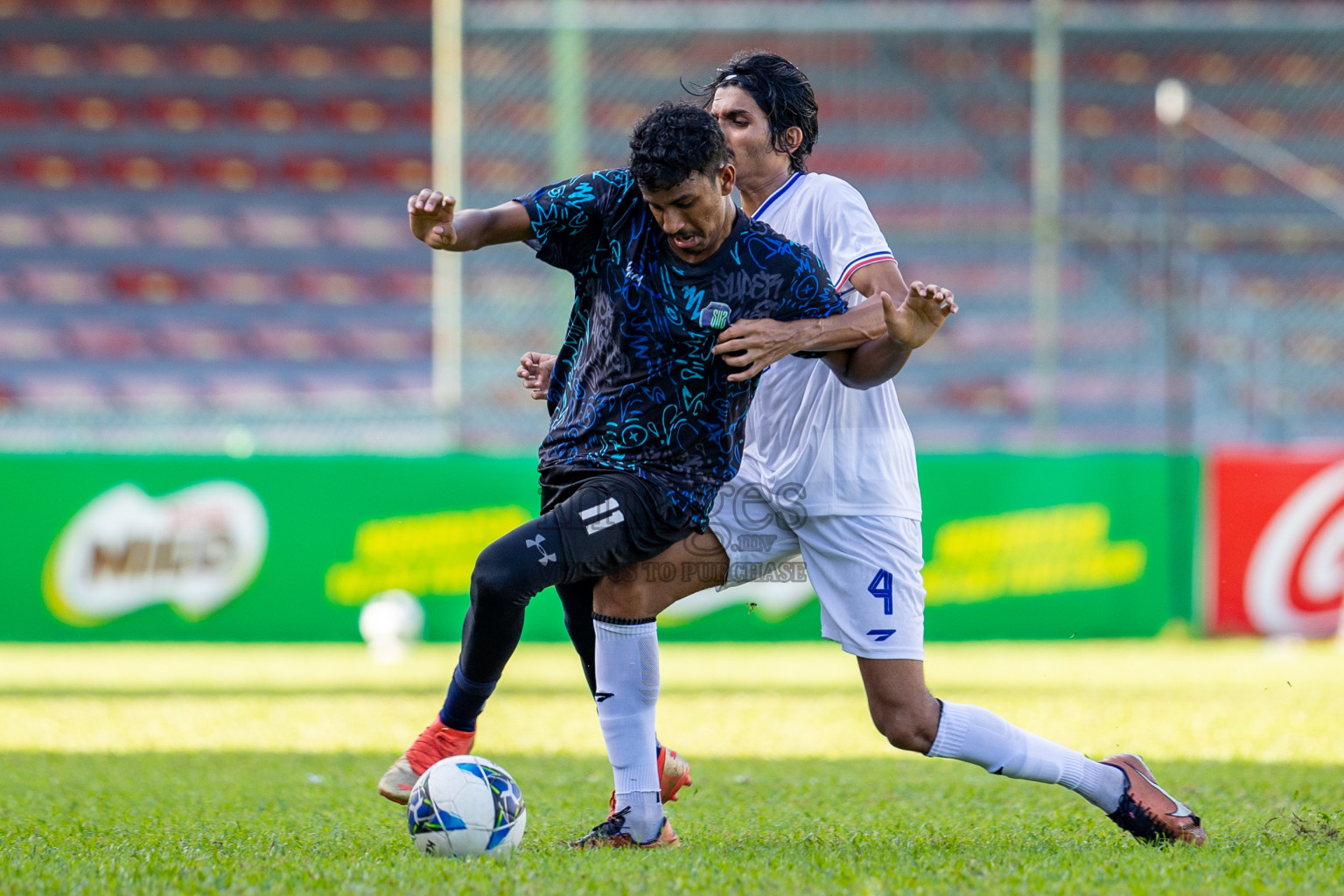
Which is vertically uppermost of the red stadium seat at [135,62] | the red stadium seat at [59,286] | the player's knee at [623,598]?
the red stadium seat at [135,62]

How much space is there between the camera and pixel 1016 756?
12.9 feet

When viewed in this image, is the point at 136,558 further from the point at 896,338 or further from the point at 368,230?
the point at 368,230

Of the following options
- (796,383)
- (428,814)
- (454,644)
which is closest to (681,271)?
(796,383)

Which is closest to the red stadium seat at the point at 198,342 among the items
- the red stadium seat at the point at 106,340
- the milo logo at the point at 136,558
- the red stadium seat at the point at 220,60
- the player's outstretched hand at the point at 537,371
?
the red stadium seat at the point at 106,340

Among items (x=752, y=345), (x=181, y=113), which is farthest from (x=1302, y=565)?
(x=181, y=113)

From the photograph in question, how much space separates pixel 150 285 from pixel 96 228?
1047 mm

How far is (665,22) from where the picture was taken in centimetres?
1117

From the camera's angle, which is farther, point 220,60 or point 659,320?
point 220,60

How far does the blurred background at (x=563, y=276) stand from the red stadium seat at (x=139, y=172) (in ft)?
0.09

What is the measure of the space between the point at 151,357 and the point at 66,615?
6.82m

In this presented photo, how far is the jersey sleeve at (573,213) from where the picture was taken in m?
3.84

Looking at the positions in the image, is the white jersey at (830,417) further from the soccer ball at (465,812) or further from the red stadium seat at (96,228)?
the red stadium seat at (96,228)

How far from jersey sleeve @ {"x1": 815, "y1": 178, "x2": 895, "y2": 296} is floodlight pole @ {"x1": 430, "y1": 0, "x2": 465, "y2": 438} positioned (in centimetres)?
661

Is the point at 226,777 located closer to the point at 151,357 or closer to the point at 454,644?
the point at 454,644
